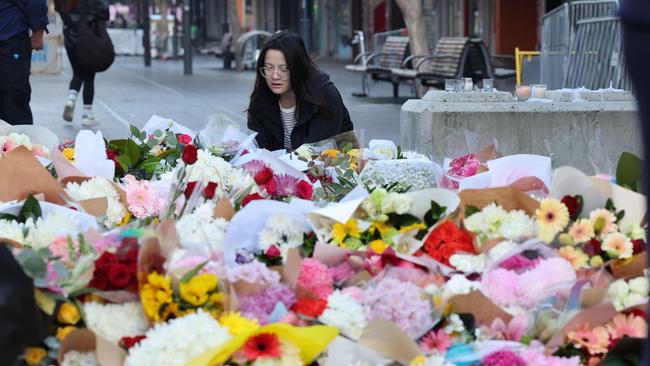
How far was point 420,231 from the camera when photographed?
3000 mm

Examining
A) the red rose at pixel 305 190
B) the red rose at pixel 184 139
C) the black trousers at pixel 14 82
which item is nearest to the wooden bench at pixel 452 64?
the black trousers at pixel 14 82

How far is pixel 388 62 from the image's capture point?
1934 centimetres

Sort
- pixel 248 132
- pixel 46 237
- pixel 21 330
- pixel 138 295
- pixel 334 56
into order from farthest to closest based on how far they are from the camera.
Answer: pixel 334 56 < pixel 248 132 < pixel 46 237 < pixel 138 295 < pixel 21 330

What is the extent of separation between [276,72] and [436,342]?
3.65 metres

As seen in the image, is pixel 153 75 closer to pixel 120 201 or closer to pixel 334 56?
pixel 334 56

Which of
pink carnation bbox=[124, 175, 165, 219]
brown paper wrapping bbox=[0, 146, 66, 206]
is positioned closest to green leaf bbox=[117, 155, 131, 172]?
pink carnation bbox=[124, 175, 165, 219]

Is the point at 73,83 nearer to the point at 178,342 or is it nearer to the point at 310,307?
the point at 310,307

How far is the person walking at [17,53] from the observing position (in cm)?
846

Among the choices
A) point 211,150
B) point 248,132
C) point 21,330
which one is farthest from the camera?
point 248,132

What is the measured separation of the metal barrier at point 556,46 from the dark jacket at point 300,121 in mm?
6790

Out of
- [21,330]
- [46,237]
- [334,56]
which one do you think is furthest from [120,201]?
[334,56]

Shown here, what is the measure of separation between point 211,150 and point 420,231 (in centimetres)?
207

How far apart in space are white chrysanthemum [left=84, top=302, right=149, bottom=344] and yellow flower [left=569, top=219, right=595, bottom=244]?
3.26ft

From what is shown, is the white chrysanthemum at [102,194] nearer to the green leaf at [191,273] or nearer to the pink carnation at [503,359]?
the green leaf at [191,273]
